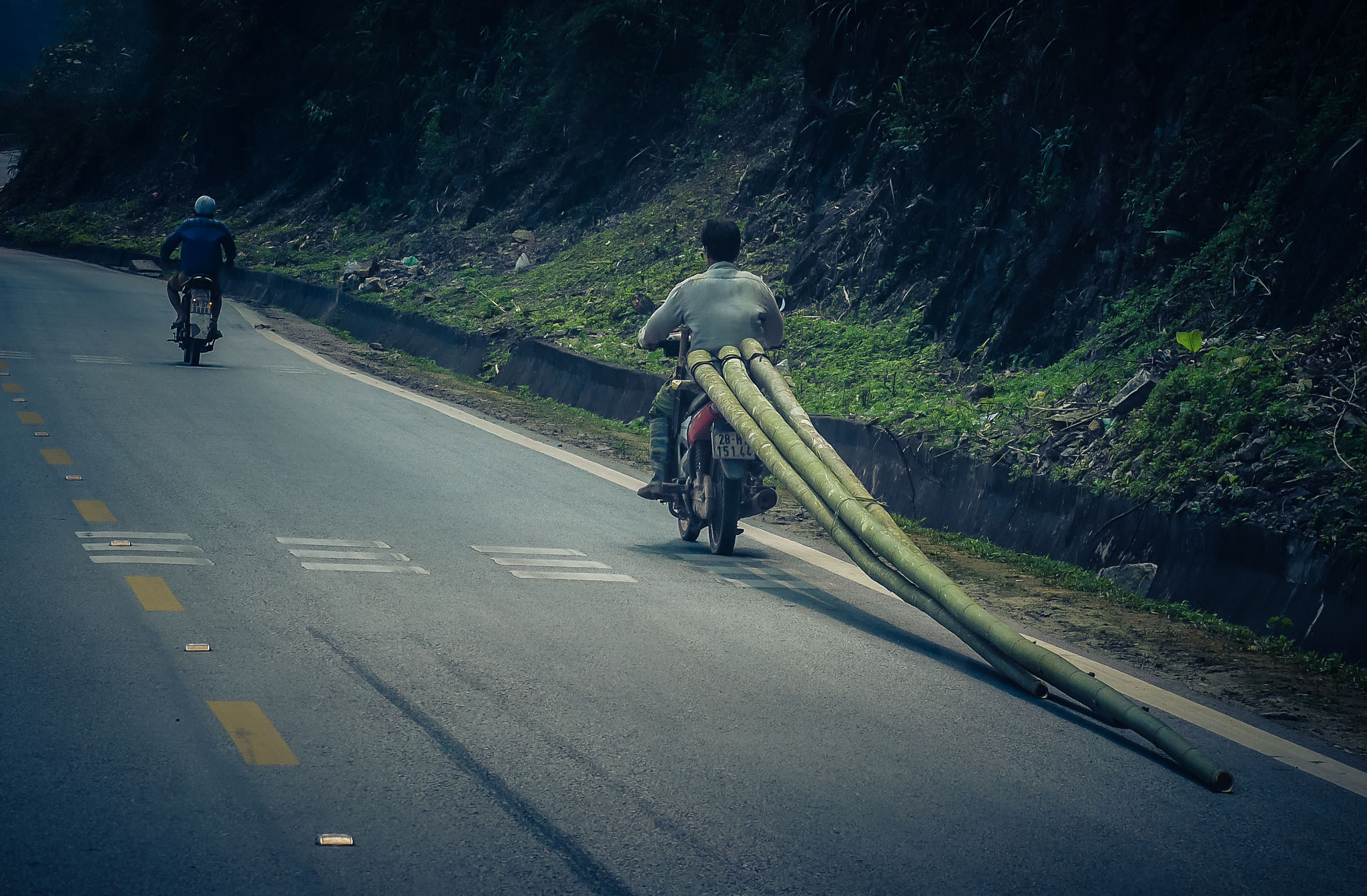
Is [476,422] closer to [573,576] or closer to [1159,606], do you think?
[573,576]

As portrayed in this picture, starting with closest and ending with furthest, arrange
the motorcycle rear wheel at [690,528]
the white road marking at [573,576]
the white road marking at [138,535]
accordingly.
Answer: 1. the white road marking at [573,576]
2. the white road marking at [138,535]
3. the motorcycle rear wheel at [690,528]

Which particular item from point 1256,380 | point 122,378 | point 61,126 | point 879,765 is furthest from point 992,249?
point 61,126

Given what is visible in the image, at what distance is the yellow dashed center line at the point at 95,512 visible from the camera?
315 inches

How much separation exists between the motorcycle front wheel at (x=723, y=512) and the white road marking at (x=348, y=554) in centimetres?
196

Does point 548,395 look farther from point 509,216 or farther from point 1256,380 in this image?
point 509,216

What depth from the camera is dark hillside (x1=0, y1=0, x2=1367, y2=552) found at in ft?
30.4

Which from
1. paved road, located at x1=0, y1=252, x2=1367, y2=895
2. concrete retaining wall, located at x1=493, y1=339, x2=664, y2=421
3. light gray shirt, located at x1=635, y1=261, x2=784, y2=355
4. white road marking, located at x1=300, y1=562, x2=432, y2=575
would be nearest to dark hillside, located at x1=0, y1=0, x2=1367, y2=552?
concrete retaining wall, located at x1=493, y1=339, x2=664, y2=421

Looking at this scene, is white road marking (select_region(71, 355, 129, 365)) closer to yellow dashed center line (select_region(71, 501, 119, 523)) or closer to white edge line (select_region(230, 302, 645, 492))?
white edge line (select_region(230, 302, 645, 492))

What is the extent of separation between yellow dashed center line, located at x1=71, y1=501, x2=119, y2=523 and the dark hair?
3.97 metres

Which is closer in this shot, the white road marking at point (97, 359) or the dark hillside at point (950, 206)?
the dark hillside at point (950, 206)

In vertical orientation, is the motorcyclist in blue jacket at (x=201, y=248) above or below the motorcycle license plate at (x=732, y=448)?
above

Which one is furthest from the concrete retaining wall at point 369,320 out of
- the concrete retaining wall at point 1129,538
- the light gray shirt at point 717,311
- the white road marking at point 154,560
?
the white road marking at point 154,560

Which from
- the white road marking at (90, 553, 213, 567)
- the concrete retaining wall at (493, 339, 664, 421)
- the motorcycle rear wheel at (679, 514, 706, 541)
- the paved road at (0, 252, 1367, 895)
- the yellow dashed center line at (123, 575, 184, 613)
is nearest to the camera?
the paved road at (0, 252, 1367, 895)

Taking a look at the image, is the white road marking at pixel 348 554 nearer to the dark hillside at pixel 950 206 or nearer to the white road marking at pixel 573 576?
the white road marking at pixel 573 576
